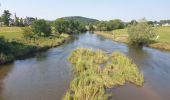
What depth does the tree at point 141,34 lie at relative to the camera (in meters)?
68.6

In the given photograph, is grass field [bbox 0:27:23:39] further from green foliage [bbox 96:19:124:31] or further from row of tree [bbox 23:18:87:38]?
green foliage [bbox 96:19:124:31]

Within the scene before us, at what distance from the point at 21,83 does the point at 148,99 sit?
1417 centimetres

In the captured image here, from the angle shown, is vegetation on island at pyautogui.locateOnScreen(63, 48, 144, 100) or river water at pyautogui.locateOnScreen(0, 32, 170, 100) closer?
vegetation on island at pyautogui.locateOnScreen(63, 48, 144, 100)

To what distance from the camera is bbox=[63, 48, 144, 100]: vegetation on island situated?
67.7 ft

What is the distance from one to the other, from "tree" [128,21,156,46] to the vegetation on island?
92.3 ft

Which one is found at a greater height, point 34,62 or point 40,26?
point 40,26

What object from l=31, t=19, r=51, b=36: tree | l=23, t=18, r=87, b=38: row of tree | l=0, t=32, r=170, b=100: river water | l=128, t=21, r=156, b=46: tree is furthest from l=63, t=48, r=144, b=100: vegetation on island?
l=31, t=19, r=51, b=36: tree

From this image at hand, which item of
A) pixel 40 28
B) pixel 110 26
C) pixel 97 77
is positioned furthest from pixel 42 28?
pixel 110 26

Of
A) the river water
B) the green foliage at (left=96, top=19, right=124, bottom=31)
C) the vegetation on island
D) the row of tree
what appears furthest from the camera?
the green foliage at (left=96, top=19, right=124, bottom=31)

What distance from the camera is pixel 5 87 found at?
28.5 m

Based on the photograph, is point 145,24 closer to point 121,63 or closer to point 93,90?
point 121,63

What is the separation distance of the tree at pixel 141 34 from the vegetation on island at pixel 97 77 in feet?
92.3

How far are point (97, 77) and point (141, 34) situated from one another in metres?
44.3

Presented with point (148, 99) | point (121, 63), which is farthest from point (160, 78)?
point (148, 99)
